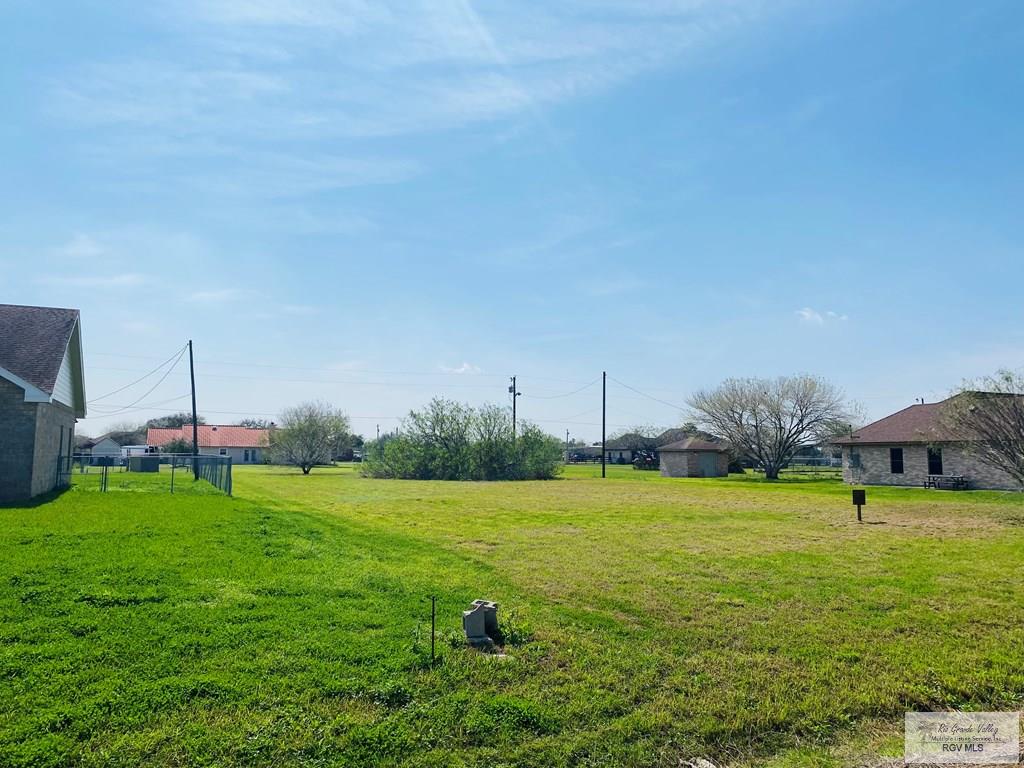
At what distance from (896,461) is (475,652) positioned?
3191 centimetres

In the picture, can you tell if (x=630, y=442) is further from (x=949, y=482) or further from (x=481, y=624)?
(x=481, y=624)

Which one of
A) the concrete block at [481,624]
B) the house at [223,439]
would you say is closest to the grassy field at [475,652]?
the concrete block at [481,624]

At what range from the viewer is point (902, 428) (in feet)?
103

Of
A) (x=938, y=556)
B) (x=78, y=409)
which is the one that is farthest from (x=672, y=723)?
(x=78, y=409)

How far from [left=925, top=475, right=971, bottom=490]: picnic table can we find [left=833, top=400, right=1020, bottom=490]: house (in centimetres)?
4

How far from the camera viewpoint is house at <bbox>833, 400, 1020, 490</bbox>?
27.1 m

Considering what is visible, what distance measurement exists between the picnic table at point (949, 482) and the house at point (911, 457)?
4 centimetres

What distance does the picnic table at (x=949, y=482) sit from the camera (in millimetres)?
27422

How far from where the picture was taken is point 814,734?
4086 millimetres

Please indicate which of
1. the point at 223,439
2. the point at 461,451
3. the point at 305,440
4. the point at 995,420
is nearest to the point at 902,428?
the point at 995,420

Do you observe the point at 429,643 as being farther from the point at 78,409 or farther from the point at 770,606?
the point at 78,409

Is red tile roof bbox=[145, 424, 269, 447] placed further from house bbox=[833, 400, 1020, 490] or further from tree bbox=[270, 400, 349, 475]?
Result: house bbox=[833, 400, 1020, 490]

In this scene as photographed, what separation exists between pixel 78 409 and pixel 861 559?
2403 cm

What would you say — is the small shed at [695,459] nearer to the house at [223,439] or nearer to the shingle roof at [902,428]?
the shingle roof at [902,428]
